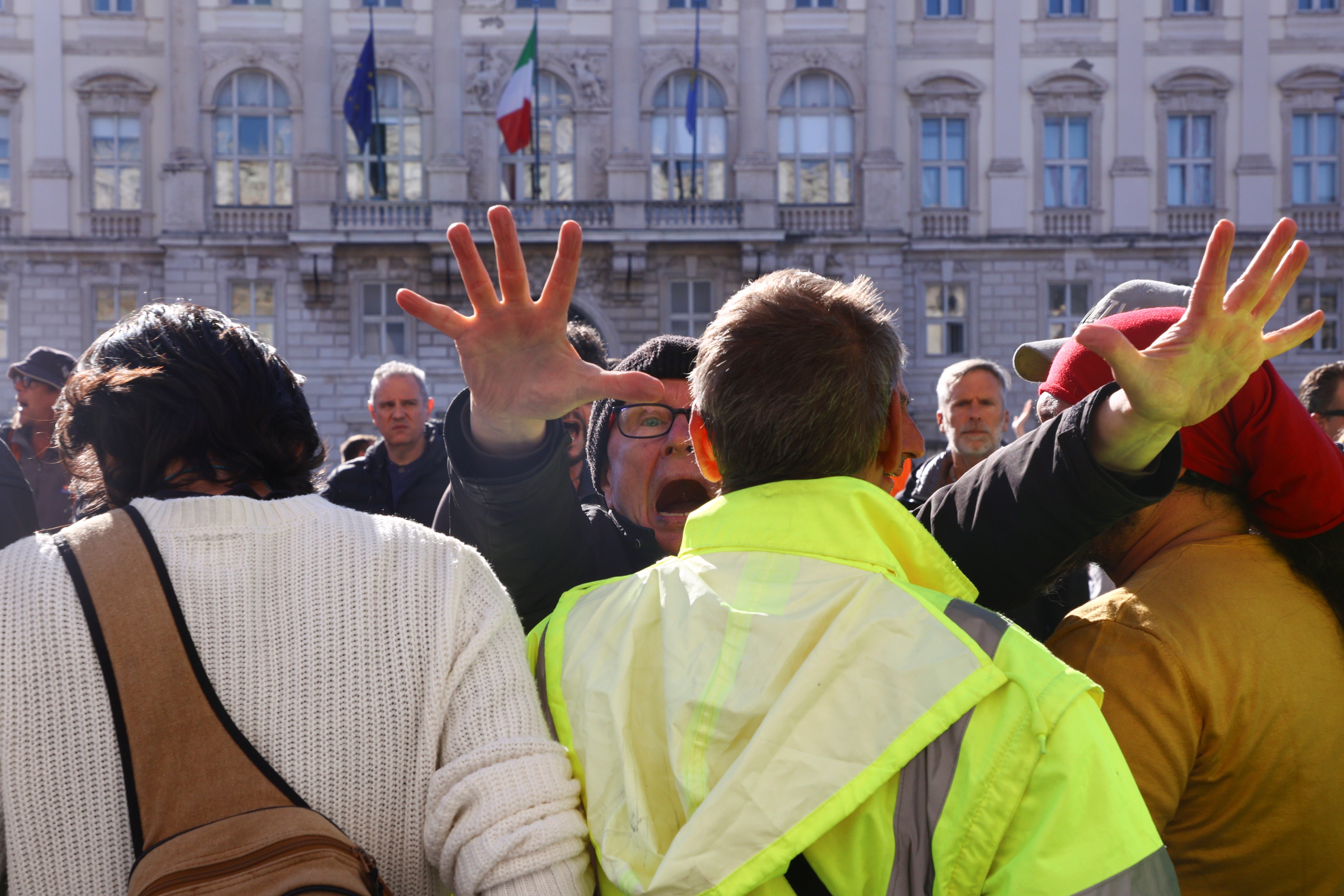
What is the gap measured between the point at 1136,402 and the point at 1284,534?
1.73ft

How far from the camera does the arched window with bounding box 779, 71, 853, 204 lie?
717 inches

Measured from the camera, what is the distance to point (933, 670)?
130cm

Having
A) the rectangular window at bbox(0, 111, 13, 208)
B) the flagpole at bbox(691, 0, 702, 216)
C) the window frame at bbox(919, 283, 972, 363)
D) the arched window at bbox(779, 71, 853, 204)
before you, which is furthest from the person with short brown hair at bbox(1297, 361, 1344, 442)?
the rectangular window at bbox(0, 111, 13, 208)

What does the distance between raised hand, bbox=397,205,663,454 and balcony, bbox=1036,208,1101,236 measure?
18.2m

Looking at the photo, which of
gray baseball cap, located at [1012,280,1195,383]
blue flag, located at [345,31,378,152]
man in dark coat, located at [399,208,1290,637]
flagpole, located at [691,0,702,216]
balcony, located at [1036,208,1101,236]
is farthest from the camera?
balcony, located at [1036,208,1101,236]

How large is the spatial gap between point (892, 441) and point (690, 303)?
16.6 metres

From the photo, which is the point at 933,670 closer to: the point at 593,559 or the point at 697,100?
the point at 593,559

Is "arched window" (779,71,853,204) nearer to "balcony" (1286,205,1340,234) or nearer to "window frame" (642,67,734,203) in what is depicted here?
"window frame" (642,67,734,203)

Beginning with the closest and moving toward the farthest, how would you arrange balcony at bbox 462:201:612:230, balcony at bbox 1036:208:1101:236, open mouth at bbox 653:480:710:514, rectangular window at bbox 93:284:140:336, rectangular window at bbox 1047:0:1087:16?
open mouth at bbox 653:480:710:514 < balcony at bbox 462:201:612:230 < rectangular window at bbox 93:284:140:336 < balcony at bbox 1036:208:1101:236 < rectangular window at bbox 1047:0:1087:16

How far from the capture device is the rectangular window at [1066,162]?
1850 cm

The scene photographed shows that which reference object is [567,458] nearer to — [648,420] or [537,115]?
[648,420]

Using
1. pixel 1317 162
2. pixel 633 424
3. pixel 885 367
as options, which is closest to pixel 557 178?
pixel 1317 162

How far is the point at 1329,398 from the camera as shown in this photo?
15.8 ft

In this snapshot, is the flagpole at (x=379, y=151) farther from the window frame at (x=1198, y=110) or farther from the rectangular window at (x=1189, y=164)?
the rectangular window at (x=1189, y=164)
